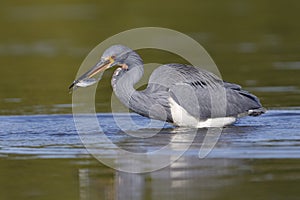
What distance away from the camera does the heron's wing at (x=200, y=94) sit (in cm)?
1170

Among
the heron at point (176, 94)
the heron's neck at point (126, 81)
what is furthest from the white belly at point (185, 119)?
the heron's neck at point (126, 81)

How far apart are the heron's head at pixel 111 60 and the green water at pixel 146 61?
1393 millimetres

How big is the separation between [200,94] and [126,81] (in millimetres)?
1057

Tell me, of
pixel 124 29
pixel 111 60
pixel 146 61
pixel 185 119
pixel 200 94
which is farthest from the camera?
pixel 124 29

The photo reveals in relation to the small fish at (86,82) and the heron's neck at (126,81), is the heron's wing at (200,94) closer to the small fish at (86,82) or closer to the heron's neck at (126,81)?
the heron's neck at (126,81)

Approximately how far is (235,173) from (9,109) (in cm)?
562

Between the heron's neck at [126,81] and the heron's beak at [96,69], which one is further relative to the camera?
the heron's neck at [126,81]

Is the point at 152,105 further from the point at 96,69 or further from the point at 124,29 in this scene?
the point at 124,29

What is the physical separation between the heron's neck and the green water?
1.64 meters

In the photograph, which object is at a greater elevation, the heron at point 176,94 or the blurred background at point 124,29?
the heron at point 176,94

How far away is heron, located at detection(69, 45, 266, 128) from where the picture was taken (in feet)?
37.9

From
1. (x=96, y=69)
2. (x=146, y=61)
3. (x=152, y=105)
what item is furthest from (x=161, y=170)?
(x=146, y=61)

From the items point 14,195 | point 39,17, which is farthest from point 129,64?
point 39,17

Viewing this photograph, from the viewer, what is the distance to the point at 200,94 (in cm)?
1190
